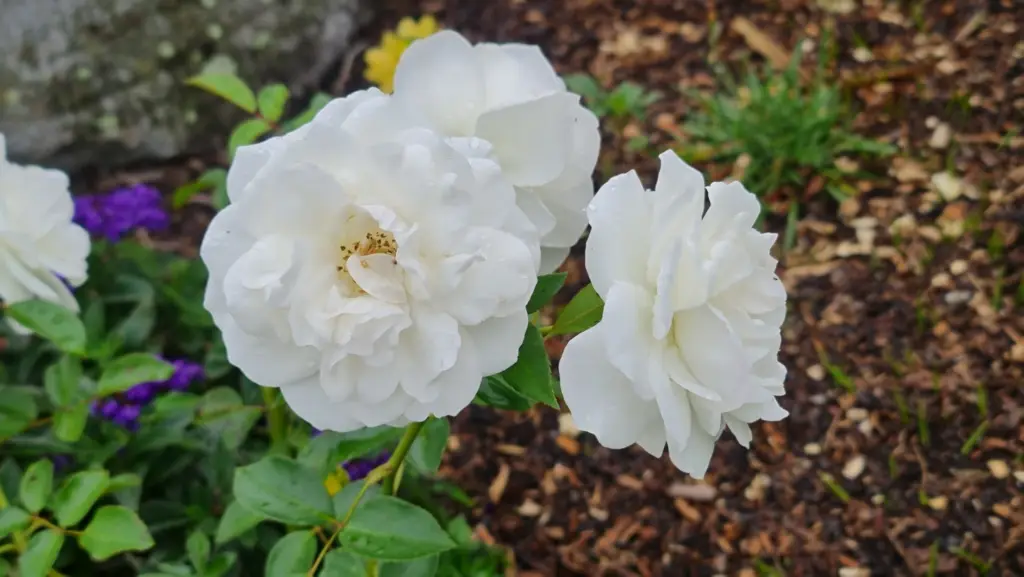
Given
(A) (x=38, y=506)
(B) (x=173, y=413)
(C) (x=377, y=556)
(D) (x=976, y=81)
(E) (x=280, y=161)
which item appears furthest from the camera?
(D) (x=976, y=81)

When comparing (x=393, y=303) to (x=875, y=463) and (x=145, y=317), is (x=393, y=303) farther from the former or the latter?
(x=875, y=463)

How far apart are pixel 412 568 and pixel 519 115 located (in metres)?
0.53

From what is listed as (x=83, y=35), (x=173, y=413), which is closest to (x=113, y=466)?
(x=173, y=413)

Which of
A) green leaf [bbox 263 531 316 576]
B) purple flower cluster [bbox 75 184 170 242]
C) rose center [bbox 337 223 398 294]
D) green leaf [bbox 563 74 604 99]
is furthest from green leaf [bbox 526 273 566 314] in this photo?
green leaf [bbox 563 74 604 99]

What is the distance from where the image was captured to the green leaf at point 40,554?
0.97m

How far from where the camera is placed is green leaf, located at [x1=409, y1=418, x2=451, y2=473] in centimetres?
95

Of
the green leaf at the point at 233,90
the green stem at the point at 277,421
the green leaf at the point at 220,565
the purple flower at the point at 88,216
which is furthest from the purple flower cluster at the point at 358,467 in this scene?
the purple flower at the point at 88,216

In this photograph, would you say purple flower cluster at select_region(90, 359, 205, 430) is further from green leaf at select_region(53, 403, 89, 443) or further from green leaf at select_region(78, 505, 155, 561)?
green leaf at select_region(78, 505, 155, 561)

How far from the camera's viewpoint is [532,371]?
732mm

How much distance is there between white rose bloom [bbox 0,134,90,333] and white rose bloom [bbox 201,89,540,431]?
0.50 meters

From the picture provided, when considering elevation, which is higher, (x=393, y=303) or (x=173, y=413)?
(x=393, y=303)

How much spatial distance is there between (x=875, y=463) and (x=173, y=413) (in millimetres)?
1192

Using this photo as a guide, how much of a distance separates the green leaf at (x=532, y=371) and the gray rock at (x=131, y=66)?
1.87 m

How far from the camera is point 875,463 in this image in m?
1.61
